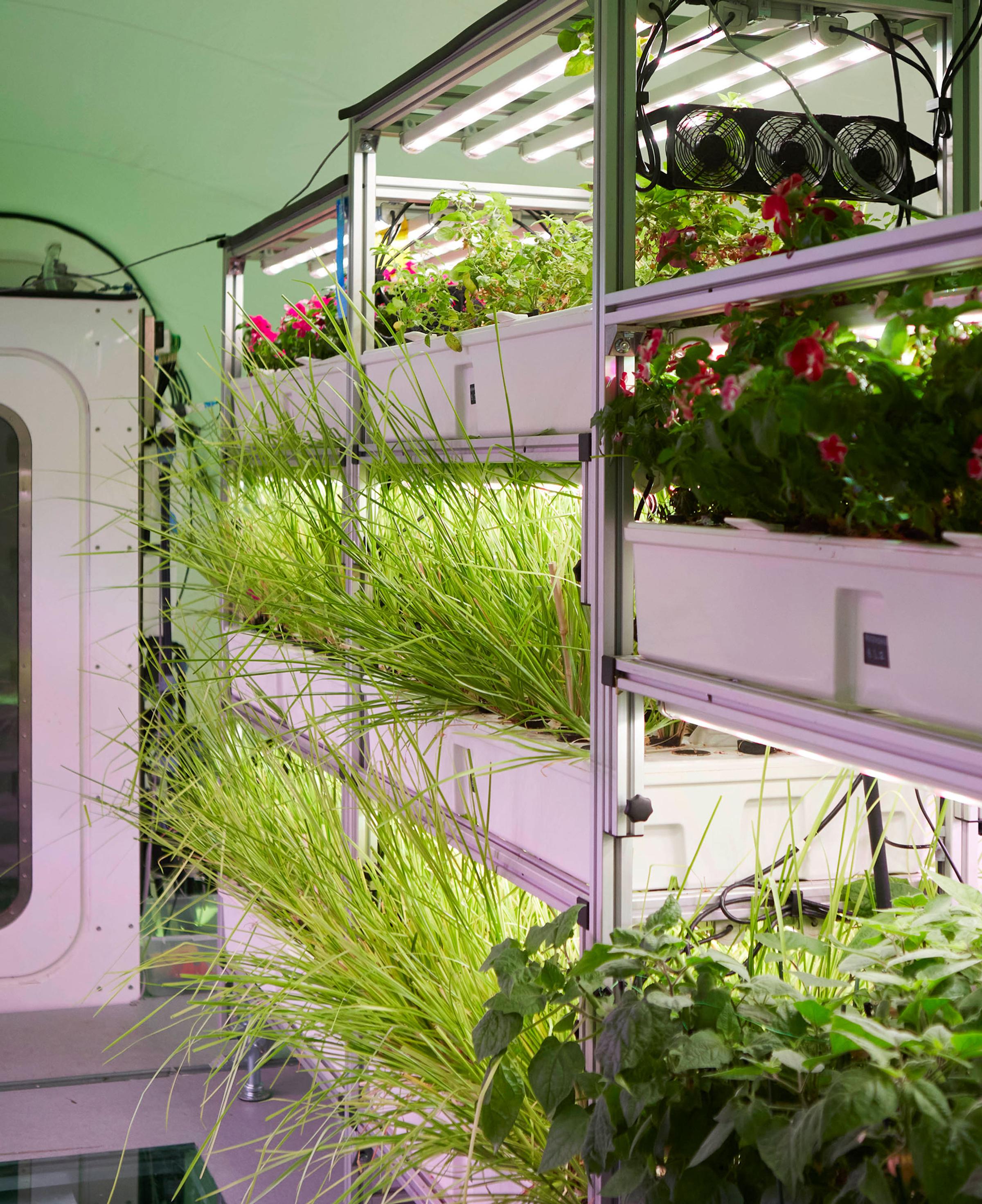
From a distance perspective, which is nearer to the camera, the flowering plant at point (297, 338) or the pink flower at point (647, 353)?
the pink flower at point (647, 353)

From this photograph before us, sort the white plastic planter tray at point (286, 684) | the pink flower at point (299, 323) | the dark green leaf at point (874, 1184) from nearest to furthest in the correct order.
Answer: the dark green leaf at point (874, 1184) → the white plastic planter tray at point (286, 684) → the pink flower at point (299, 323)

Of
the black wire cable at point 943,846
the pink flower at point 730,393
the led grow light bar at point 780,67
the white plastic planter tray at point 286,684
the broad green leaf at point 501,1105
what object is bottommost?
the broad green leaf at point 501,1105

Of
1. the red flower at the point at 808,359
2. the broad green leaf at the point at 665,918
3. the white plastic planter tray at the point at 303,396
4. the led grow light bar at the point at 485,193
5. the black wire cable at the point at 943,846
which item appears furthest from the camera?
the led grow light bar at the point at 485,193

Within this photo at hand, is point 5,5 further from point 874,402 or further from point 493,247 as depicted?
point 874,402

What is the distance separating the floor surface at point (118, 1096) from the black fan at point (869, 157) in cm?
205

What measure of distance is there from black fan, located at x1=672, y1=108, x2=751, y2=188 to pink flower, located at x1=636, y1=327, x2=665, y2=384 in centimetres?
18

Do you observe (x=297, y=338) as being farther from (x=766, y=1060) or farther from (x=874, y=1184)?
(x=874, y=1184)

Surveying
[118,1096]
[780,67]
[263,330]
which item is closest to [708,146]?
[780,67]

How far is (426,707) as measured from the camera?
5.78ft

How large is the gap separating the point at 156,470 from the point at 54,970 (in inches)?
58.3

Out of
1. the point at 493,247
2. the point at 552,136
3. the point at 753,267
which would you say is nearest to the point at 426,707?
the point at 493,247

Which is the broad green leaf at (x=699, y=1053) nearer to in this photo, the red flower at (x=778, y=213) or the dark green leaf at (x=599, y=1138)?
the dark green leaf at (x=599, y=1138)

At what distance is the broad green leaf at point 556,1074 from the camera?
115 cm

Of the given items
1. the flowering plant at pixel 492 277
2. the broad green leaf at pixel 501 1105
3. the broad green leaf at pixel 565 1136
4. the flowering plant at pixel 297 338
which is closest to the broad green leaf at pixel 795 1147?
the broad green leaf at pixel 565 1136
